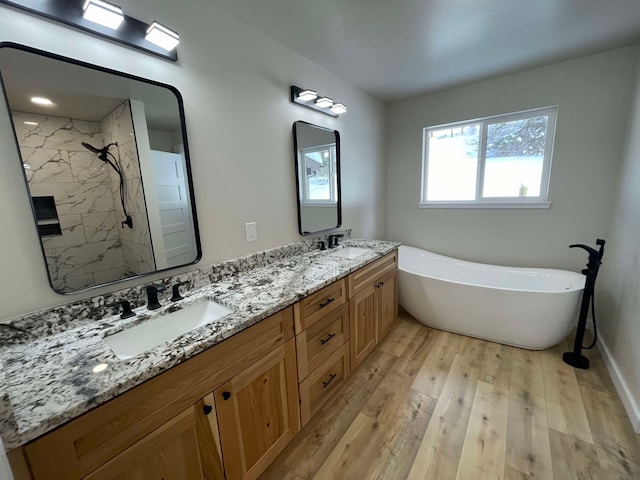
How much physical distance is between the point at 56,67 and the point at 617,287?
355 cm

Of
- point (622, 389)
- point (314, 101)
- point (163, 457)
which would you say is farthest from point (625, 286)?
point (163, 457)

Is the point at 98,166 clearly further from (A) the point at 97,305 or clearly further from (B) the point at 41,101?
(A) the point at 97,305

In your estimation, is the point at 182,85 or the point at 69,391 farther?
the point at 182,85

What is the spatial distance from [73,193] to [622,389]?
3.19 m

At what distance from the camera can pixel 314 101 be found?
2.10 m

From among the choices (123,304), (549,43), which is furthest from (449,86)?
(123,304)

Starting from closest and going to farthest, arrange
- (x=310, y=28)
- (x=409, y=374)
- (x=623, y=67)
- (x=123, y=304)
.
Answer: (x=123, y=304), (x=310, y=28), (x=409, y=374), (x=623, y=67)

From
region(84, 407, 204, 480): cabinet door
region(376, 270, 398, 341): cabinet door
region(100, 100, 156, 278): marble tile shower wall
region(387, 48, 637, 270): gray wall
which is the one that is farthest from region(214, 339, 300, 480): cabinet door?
region(387, 48, 637, 270): gray wall

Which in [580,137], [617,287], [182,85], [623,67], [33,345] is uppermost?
[623,67]

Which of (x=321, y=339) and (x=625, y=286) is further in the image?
(x=625, y=286)

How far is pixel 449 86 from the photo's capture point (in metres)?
2.79

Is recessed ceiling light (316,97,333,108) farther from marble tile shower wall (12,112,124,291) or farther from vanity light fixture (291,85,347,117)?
marble tile shower wall (12,112,124,291)

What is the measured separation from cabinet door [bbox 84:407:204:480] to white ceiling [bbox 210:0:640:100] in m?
1.98

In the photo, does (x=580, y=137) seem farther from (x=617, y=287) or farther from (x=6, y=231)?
(x=6, y=231)
